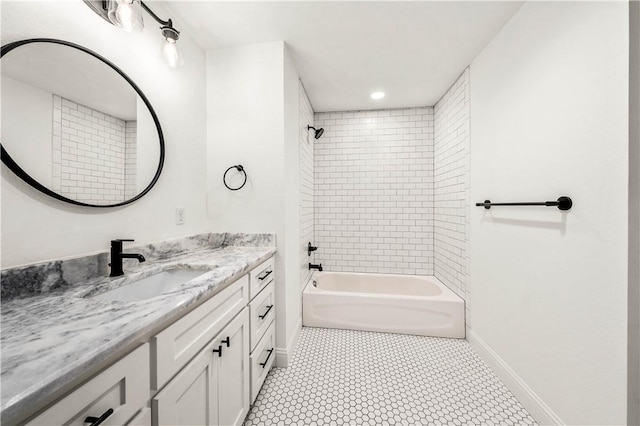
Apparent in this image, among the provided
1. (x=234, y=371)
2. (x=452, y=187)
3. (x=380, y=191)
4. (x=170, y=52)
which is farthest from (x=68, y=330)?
(x=380, y=191)

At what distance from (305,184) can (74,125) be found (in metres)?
1.78

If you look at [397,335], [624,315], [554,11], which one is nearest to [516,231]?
[624,315]

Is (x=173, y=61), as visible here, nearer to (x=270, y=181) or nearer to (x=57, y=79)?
(x=57, y=79)

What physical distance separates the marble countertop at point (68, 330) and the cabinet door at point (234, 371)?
10.5 inches

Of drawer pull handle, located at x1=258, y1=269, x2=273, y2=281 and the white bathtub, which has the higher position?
→ drawer pull handle, located at x1=258, y1=269, x2=273, y2=281

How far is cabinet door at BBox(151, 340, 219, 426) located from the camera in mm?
703

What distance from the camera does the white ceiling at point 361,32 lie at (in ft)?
4.73

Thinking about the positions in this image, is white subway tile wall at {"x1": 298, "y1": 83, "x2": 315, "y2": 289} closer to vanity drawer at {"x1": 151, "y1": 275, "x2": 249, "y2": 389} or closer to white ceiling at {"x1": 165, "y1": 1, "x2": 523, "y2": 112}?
white ceiling at {"x1": 165, "y1": 1, "x2": 523, "y2": 112}

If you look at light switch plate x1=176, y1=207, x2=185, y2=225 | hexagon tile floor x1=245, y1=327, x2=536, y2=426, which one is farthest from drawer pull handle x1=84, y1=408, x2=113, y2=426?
light switch plate x1=176, y1=207, x2=185, y2=225

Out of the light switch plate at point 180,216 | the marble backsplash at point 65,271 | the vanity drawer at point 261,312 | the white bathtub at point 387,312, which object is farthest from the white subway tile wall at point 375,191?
the marble backsplash at point 65,271

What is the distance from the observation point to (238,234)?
1.78 metres

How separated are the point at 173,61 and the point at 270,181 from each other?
876 mm

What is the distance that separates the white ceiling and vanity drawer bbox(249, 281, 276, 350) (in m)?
Answer: 1.78

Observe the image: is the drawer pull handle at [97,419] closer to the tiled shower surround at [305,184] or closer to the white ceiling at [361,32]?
the tiled shower surround at [305,184]
